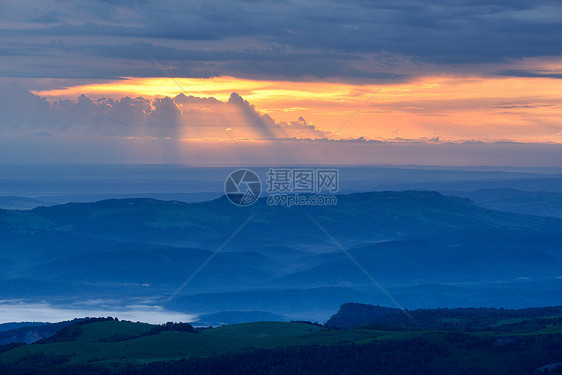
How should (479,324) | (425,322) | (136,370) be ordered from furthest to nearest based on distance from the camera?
(425,322)
(479,324)
(136,370)

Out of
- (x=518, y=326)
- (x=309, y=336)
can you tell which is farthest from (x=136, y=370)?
(x=518, y=326)

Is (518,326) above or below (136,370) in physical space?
above

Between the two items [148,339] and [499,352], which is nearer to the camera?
[499,352]

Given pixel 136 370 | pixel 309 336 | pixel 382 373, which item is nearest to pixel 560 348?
pixel 382 373

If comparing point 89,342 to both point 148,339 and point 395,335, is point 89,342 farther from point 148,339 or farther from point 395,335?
point 395,335

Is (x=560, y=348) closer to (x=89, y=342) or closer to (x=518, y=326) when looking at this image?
(x=518, y=326)

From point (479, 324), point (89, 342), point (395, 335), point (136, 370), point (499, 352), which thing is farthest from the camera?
point (479, 324)

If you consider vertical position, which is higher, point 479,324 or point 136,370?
point 479,324

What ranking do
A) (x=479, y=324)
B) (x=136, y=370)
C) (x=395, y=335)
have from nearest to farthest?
(x=136, y=370) → (x=395, y=335) → (x=479, y=324)

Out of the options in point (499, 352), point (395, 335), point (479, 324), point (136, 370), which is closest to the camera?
point (136, 370)

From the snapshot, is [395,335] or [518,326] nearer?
[395,335]
